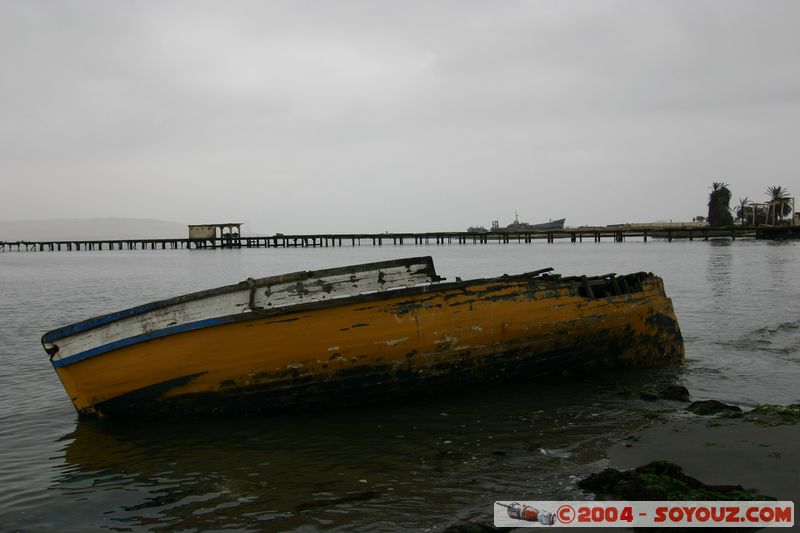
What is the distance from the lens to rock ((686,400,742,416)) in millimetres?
6684

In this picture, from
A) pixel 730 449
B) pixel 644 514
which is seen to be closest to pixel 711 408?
pixel 730 449

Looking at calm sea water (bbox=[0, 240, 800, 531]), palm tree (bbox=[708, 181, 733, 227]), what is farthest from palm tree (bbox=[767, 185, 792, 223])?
calm sea water (bbox=[0, 240, 800, 531])

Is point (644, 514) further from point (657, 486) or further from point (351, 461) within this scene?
point (351, 461)

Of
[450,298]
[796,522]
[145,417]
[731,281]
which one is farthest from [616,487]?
[731,281]

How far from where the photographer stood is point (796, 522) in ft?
12.6

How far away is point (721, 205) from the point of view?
3600 inches

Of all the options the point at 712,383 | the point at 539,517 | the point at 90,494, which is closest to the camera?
the point at 539,517

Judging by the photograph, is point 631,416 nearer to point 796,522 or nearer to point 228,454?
point 796,522

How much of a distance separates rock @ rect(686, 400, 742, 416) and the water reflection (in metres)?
0.51

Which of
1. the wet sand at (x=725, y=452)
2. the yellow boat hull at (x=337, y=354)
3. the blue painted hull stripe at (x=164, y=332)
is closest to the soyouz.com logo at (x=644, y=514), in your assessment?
the wet sand at (x=725, y=452)

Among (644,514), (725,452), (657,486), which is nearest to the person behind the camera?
(644,514)

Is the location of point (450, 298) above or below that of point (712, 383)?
above

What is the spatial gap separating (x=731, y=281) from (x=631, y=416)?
68.8 feet

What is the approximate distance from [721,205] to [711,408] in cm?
9719
